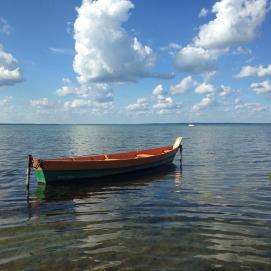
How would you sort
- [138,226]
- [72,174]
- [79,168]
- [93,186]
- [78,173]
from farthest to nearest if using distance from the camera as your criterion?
[78,173], [79,168], [72,174], [93,186], [138,226]

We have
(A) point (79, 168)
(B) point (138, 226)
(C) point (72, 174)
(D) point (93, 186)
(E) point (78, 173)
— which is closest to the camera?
(B) point (138, 226)

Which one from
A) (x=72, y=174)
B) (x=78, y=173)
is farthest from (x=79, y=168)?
(x=72, y=174)

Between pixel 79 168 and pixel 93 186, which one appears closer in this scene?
pixel 93 186

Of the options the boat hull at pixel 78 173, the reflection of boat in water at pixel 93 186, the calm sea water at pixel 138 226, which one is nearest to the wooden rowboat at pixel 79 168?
the boat hull at pixel 78 173

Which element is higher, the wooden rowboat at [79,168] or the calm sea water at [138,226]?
the wooden rowboat at [79,168]

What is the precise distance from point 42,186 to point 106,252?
11375 mm

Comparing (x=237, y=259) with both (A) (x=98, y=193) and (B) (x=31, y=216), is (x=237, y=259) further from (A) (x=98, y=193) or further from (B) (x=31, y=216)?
(A) (x=98, y=193)

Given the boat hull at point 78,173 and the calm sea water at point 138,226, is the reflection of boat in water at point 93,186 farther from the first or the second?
the boat hull at point 78,173

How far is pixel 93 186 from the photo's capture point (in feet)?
69.4

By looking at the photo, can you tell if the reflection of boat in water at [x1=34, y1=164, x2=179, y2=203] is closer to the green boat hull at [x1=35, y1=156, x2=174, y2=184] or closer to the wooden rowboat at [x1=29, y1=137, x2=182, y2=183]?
the green boat hull at [x1=35, y1=156, x2=174, y2=184]

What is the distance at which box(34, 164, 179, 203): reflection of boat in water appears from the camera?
59.9 ft

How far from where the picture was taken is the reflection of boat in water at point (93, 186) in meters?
18.2

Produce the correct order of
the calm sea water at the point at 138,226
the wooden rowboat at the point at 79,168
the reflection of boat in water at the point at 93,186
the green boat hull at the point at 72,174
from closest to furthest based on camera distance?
the calm sea water at the point at 138,226 < the reflection of boat in water at the point at 93,186 < the wooden rowboat at the point at 79,168 < the green boat hull at the point at 72,174

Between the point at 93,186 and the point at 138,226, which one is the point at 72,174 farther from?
the point at 138,226
